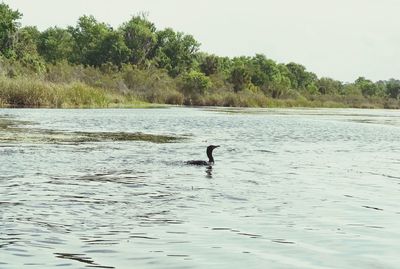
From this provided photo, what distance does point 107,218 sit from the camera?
410 inches

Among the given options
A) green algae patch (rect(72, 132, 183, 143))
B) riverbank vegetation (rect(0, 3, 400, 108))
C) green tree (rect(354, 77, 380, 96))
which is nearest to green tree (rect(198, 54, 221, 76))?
riverbank vegetation (rect(0, 3, 400, 108))

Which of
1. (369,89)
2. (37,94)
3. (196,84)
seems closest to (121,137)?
(37,94)

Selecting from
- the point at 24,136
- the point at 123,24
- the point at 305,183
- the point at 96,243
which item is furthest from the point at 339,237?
the point at 123,24

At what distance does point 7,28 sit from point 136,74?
19.3 meters

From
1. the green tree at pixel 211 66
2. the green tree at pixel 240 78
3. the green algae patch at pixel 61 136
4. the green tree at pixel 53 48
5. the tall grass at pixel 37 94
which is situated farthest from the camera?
the green tree at pixel 53 48

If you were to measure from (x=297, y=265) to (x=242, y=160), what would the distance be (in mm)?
12393

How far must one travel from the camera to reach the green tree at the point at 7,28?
92500mm

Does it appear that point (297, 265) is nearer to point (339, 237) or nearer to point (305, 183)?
point (339, 237)

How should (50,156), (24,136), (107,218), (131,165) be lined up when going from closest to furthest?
(107,218) → (131,165) → (50,156) → (24,136)

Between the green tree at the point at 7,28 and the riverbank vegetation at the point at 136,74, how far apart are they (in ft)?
0.50

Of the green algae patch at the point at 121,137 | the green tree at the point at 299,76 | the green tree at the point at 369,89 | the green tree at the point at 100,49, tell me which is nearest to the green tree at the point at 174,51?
the green tree at the point at 100,49

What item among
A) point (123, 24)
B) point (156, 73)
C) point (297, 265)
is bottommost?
point (297, 265)

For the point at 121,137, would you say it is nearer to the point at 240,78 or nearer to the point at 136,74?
the point at 136,74

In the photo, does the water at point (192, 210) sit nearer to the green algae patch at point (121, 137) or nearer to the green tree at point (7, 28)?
the green algae patch at point (121, 137)
